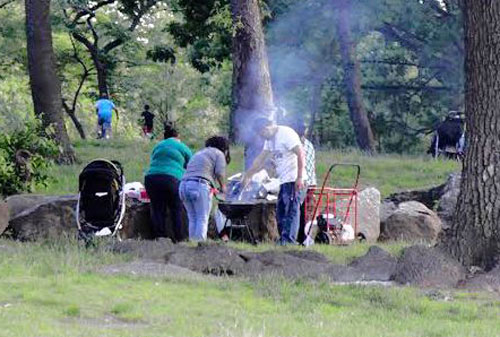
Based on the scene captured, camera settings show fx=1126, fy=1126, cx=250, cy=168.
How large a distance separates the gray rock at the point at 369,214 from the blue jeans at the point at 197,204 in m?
2.58

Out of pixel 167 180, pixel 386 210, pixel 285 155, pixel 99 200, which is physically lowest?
pixel 386 210

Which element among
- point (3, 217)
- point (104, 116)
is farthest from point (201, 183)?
point (104, 116)

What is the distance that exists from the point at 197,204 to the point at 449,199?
17.6ft

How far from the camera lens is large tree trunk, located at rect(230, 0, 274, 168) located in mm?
19984

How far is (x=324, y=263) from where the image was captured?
38.3ft

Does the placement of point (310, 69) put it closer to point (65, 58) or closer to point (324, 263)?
point (65, 58)

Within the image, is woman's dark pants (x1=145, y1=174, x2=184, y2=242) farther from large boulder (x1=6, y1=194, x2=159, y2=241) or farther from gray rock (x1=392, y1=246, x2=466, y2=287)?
gray rock (x1=392, y1=246, x2=466, y2=287)

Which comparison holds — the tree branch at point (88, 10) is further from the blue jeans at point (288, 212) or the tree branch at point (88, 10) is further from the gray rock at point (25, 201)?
the blue jeans at point (288, 212)

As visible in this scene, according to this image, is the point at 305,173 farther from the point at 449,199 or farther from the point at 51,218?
the point at 449,199

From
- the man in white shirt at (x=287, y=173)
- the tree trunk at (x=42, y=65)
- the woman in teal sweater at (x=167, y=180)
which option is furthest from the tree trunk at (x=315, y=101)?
the man in white shirt at (x=287, y=173)

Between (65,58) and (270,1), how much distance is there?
649 inches

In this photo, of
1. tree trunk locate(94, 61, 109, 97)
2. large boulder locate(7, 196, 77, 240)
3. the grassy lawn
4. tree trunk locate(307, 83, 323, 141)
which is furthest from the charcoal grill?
tree trunk locate(307, 83, 323, 141)

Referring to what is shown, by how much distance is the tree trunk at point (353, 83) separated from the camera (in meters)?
33.7

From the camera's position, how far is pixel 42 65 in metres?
23.0
